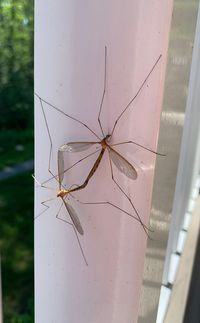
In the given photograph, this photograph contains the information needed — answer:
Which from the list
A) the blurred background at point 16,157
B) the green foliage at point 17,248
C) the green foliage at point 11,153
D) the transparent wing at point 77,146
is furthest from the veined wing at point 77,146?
the green foliage at point 11,153

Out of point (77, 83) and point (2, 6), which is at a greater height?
point (2, 6)

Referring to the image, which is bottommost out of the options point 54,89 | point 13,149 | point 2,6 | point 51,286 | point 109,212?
point 13,149

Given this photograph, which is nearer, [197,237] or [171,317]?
[171,317]

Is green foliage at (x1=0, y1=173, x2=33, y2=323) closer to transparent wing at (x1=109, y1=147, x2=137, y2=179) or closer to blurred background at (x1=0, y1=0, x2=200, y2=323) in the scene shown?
blurred background at (x1=0, y1=0, x2=200, y2=323)

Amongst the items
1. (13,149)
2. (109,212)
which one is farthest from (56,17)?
(13,149)

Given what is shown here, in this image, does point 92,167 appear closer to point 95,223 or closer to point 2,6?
point 95,223

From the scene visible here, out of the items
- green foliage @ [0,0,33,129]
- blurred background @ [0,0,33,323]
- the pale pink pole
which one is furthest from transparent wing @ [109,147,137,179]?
green foliage @ [0,0,33,129]

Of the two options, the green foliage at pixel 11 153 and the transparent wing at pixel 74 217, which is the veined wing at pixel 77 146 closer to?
the transparent wing at pixel 74 217
